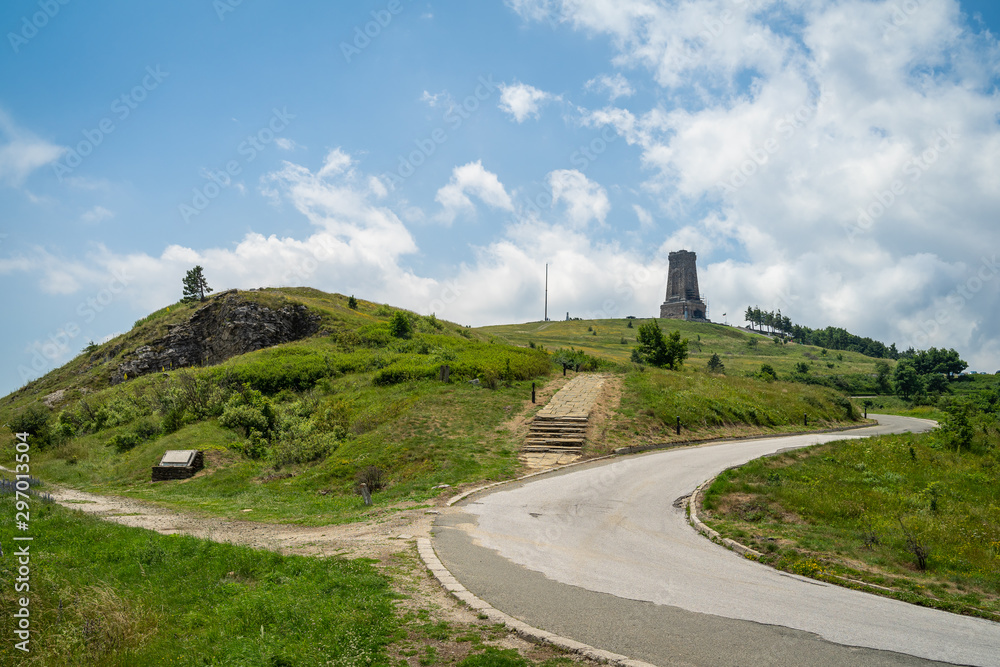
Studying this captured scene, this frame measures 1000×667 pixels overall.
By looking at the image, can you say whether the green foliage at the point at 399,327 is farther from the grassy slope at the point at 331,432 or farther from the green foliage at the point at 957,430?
the green foliage at the point at 957,430

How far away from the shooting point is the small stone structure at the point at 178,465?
21047 millimetres

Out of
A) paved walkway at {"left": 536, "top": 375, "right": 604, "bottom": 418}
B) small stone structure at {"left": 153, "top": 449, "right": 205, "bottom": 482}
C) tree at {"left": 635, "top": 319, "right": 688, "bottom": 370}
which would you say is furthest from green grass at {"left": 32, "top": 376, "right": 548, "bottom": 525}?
tree at {"left": 635, "top": 319, "right": 688, "bottom": 370}

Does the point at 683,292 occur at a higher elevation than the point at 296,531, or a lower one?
higher

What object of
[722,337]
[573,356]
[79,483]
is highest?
[722,337]

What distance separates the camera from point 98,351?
60.6 meters

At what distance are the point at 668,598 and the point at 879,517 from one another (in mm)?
7700

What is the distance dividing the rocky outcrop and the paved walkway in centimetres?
2745

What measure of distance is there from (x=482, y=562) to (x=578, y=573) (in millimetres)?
1706

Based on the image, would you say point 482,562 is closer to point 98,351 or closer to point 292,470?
point 292,470

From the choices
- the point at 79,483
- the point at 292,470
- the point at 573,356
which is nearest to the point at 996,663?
the point at 292,470

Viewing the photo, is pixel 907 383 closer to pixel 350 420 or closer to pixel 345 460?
pixel 350 420

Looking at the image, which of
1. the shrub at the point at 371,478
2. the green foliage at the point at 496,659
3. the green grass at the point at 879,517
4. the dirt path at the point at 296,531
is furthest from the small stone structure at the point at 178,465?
the green foliage at the point at 496,659

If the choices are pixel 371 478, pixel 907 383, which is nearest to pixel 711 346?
pixel 907 383

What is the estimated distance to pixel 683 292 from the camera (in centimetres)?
18688
